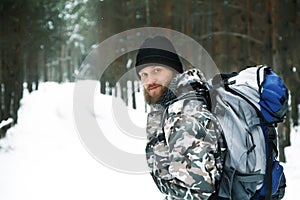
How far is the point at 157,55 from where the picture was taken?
2.49 meters

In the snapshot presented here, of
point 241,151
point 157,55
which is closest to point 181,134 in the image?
point 241,151

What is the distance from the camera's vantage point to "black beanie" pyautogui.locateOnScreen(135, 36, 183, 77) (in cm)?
249

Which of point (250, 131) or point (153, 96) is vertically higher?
point (153, 96)

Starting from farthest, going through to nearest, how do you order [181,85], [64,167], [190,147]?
[64,167]
[181,85]
[190,147]

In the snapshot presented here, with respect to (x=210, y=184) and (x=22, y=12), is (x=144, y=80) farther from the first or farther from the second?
(x=22, y=12)

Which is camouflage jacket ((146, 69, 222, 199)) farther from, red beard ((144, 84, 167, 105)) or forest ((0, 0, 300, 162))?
forest ((0, 0, 300, 162))

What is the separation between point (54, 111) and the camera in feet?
67.2

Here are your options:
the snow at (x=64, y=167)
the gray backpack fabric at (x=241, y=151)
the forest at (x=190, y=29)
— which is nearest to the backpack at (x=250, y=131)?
the gray backpack fabric at (x=241, y=151)

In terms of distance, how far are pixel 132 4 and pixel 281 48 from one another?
9.07 metres

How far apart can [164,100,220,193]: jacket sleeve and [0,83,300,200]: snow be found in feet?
17.4

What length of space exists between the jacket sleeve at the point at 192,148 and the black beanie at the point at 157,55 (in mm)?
468

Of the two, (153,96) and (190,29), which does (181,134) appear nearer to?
(153,96)

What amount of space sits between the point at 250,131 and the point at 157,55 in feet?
2.31

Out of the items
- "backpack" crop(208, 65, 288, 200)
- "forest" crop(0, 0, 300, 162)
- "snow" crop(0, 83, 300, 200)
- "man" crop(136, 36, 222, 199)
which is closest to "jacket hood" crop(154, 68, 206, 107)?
"man" crop(136, 36, 222, 199)
